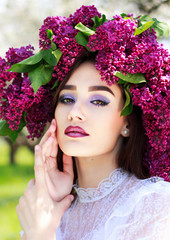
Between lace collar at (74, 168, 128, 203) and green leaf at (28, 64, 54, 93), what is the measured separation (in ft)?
2.87

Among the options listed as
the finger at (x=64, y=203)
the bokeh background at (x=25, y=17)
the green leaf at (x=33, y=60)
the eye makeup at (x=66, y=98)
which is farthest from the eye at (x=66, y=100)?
the bokeh background at (x=25, y=17)

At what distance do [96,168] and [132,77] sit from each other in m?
0.79

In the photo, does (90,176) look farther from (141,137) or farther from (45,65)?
(45,65)

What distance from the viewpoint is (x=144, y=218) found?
2.64 m

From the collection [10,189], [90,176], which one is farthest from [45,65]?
[10,189]

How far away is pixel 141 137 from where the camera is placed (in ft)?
10.6

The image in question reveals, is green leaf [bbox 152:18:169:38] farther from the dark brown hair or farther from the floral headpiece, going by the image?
the dark brown hair

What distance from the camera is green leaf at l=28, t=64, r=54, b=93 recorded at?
3.04m

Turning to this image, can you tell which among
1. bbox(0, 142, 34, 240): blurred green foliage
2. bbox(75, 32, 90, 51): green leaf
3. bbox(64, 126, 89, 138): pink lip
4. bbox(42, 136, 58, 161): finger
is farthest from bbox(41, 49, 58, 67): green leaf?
bbox(0, 142, 34, 240): blurred green foliage

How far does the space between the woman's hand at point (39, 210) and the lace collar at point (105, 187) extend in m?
0.16

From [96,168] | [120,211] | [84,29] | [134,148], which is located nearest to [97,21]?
[84,29]

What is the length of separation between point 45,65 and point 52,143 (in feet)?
2.05

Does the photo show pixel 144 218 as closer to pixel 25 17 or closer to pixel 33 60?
pixel 33 60

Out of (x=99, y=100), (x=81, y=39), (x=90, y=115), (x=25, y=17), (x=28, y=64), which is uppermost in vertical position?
(x=25, y=17)
